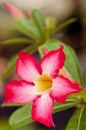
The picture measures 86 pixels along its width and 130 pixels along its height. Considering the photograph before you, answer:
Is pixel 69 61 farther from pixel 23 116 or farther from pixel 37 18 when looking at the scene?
pixel 37 18

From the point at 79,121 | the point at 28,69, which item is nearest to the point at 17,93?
the point at 28,69

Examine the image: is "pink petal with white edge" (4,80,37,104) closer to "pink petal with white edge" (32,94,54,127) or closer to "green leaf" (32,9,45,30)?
"pink petal with white edge" (32,94,54,127)

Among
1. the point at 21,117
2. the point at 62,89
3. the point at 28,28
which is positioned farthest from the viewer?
the point at 28,28

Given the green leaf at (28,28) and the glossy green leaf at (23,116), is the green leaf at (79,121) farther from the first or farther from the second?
the green leaf at (28,28)

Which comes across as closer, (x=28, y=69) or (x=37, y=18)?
(x=28, y=69)

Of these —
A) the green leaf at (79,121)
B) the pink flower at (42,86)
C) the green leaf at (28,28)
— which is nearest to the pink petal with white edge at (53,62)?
the pink flower at (42,86)

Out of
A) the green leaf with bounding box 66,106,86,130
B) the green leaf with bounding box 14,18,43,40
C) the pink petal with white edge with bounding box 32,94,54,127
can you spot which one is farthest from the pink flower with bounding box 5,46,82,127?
the green leaf with bounding box 14,18,43,40

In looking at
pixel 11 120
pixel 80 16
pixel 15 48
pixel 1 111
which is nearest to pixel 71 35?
pixel 80 16
